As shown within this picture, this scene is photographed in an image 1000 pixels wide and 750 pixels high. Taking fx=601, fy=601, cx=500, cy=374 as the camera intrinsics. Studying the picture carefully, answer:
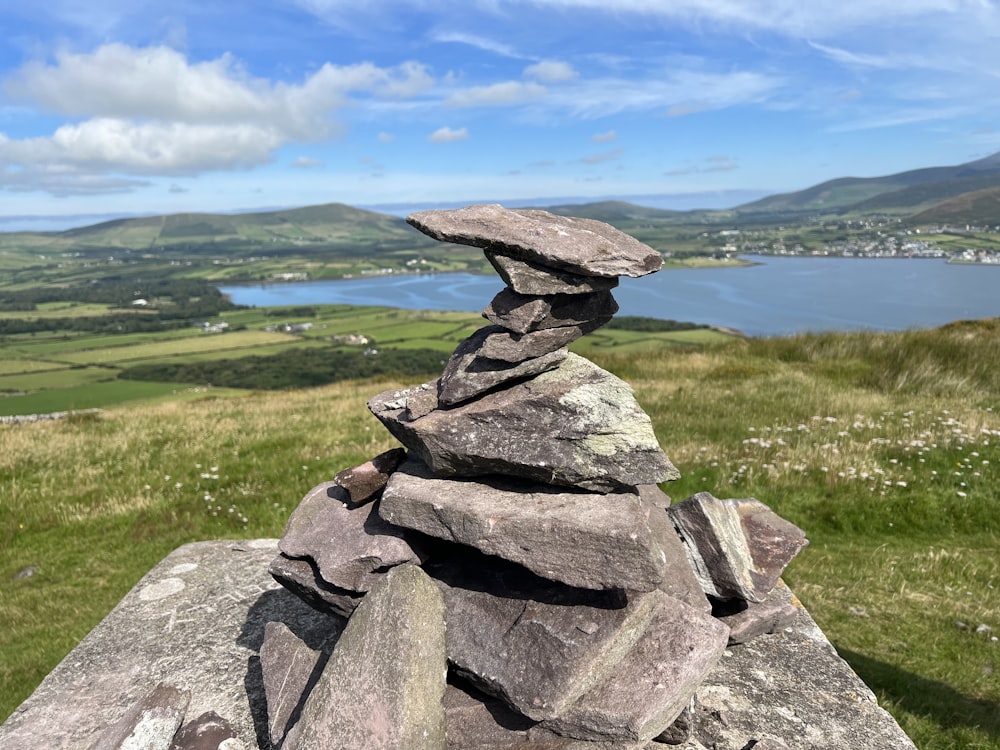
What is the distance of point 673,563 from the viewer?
21.8 feet

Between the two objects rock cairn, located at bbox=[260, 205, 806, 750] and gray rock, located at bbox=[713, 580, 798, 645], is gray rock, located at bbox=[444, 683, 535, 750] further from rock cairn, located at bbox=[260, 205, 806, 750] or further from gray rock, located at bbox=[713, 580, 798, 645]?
gray rock, located at bbox=[713, 580, 798, 645]

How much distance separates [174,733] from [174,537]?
275 inches

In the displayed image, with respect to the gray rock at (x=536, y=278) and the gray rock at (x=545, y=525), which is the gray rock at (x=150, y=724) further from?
the gray rock at (x=536, y=278)

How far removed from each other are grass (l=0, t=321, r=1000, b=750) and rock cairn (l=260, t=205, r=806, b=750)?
2868mm

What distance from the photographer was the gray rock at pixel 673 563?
6.36 m

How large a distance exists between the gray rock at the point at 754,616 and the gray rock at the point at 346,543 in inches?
145

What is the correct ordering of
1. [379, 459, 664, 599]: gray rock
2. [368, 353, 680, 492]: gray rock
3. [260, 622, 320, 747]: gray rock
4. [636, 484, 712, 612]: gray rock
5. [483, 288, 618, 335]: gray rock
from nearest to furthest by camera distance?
[379, 459, 664, 599]: gray rock → [260, 622, 320, 747]: gray rock → [368, 353, 680, 492]: gray rock → [483, 288, 618, 335]: gray rock → [636, 484, 712, 612]: gray rock

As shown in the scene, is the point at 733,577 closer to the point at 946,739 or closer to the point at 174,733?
the point at 946,739

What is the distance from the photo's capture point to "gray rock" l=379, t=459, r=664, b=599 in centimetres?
524

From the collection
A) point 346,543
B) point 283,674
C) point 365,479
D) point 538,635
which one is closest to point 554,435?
point 538,635

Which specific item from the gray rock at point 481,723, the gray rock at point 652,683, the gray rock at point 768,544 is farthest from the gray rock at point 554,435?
the gray rock at point 768,544

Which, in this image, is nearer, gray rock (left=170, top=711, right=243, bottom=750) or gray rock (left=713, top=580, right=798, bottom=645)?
gray rock (left=170, top=711, right=243, bottom=750)

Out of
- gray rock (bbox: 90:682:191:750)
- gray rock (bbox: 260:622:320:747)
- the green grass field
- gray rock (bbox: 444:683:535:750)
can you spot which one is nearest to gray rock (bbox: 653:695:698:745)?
gray rock (bbox: 444:683:535:750)

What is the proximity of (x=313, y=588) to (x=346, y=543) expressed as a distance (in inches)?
24.8
